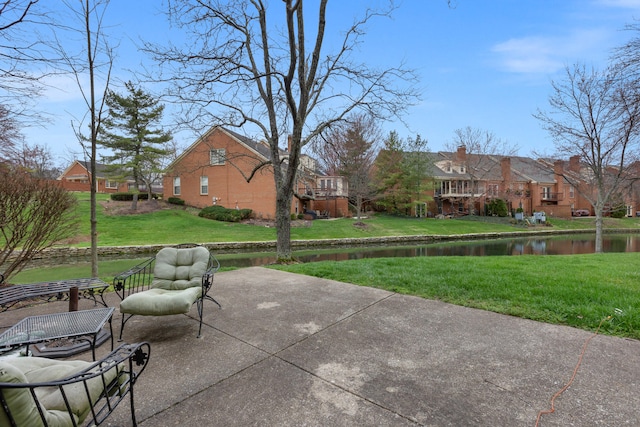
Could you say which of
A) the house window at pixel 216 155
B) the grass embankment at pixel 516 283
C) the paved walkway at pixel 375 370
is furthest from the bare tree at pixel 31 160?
the paved walkway at pixel 375 370

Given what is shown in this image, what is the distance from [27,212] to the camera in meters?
5.70

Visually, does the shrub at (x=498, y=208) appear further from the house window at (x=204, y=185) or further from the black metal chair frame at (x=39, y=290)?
the black metal chair frame at (x=39, y=290)

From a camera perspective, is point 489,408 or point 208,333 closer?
point 489,408

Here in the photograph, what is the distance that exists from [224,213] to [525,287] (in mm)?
21175

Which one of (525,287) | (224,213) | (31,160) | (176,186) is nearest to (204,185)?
(176,186)

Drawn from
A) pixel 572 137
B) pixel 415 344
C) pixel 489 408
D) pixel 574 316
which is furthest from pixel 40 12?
pixel 572 137

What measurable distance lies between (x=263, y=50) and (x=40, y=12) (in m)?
6.42

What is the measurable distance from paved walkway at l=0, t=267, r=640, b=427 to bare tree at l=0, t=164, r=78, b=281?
78.0 inches

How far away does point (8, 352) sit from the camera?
94.7 inches

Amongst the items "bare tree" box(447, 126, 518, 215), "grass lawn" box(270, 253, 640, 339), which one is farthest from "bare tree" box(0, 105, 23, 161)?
"bare tree" box(447, 126, 518, 215)

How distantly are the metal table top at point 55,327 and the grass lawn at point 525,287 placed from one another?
4111 millimetres

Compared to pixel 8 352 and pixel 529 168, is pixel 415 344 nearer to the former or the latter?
pixel 8 352

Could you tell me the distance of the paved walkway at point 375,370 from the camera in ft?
6.93

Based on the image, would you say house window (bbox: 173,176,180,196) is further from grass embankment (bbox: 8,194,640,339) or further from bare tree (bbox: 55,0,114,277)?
bare tree (bbox: 55,0,114,277)
